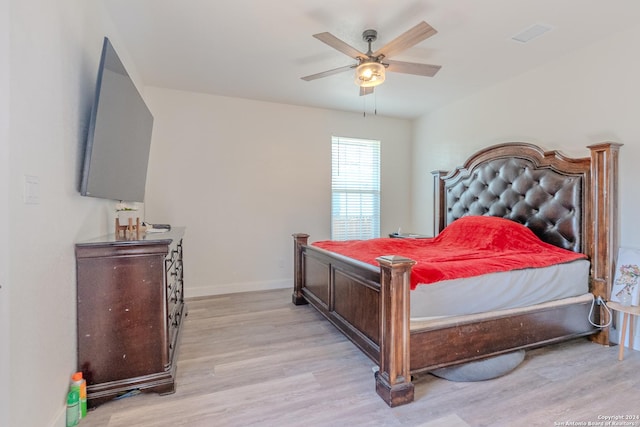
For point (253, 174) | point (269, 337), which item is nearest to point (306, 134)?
point (253, 174)

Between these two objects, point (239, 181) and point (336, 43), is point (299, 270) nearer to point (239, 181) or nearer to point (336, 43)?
point (239, 181)

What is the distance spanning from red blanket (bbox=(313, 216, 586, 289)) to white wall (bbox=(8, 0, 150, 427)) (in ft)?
6.25

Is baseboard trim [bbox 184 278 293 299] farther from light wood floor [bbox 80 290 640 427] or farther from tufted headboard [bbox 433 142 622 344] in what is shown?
tufted headboard [bbox 433 142 622 344]

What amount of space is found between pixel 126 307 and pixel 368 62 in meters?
2.44

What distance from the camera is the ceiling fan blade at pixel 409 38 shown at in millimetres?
2053

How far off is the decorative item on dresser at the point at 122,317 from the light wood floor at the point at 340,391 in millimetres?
144

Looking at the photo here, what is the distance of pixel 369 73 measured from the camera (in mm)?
2494

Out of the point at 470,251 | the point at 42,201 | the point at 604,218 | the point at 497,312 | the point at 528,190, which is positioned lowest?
the point at 497,312

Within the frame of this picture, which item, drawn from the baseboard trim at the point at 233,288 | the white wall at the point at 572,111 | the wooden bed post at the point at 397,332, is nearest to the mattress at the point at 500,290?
the wooden bed post at the point at 397,332

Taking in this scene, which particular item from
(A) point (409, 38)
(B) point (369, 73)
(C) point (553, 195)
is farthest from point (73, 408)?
(C) point (553, 195)

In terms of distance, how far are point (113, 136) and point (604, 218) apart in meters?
3.81

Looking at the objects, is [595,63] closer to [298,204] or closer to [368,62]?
[368,62]

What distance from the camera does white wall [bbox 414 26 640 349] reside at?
2.62 metres

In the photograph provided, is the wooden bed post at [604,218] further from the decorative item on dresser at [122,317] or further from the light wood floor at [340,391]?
the decorative item on dresser at [122,317]
